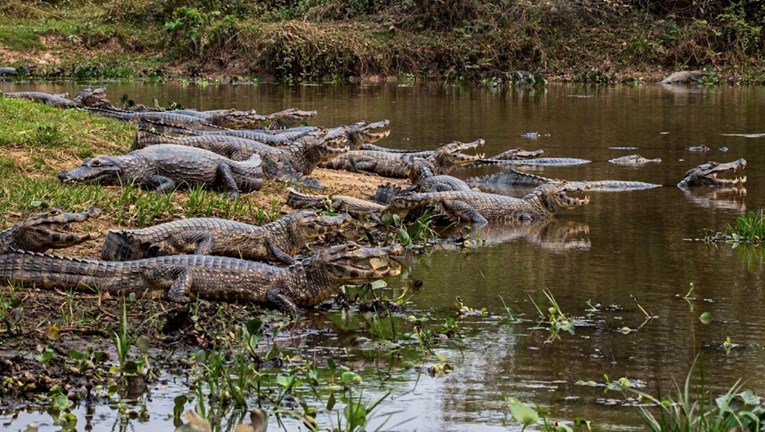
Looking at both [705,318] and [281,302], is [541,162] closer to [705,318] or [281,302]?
[705,318]

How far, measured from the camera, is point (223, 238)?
7.44 m

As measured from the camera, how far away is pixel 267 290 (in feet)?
21.2

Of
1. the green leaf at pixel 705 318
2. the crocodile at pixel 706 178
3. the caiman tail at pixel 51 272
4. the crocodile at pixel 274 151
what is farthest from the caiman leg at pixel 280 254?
the crocodile at pixel 706 178

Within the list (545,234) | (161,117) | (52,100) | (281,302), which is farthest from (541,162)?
(281,302)

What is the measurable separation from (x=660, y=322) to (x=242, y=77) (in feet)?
68.8

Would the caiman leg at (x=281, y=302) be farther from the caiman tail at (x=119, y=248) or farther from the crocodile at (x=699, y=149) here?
the crocodile at (x=699, y=149)

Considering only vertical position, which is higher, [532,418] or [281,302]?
[532,418]

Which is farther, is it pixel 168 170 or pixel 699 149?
pixel 699 149

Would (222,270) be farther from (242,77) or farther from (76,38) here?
(76,38)

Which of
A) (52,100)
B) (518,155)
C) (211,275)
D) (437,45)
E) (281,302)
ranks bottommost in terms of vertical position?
(518,155)

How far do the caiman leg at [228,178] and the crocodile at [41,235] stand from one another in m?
2.61

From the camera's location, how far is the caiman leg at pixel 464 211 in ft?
32.1

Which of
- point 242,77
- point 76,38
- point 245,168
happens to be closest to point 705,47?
point 242,77

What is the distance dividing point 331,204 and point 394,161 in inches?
143
